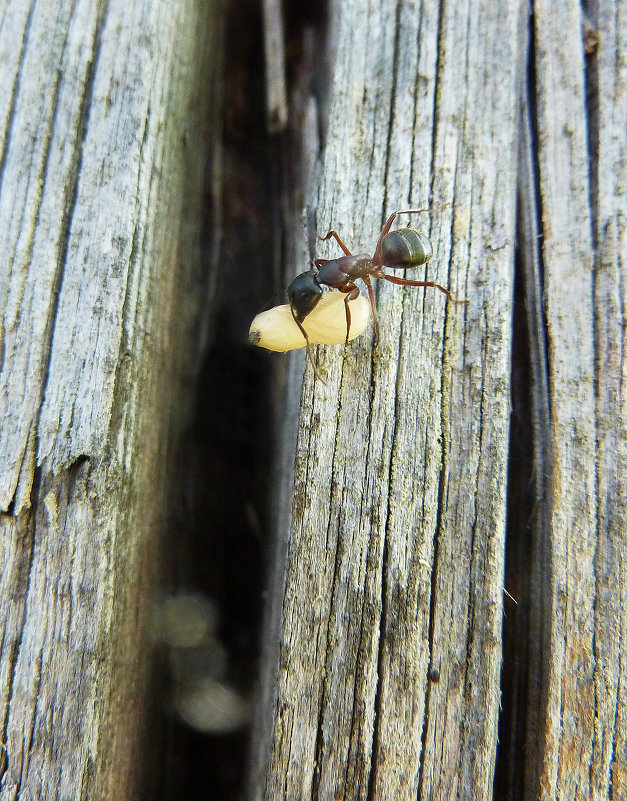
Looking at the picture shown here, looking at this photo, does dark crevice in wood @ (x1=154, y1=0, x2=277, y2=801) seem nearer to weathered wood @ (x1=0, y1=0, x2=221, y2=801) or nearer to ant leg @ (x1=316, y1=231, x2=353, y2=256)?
weathered wood @ (x1=0, y1=0, x2=221, y2=801)

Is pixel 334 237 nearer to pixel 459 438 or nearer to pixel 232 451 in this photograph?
pixel 459 438

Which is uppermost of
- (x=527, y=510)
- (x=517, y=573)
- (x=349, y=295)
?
(x=349, y=295)

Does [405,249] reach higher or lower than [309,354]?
higher

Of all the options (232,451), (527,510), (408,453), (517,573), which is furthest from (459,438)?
(232,451)

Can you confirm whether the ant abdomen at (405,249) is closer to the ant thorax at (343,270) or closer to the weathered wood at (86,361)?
the ant thorax at (343,270)

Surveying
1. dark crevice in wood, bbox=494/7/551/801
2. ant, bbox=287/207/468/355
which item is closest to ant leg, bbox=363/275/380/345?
ant, bbox=287/207/468/355

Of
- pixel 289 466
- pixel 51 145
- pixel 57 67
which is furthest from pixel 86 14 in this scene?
pixel 289 466

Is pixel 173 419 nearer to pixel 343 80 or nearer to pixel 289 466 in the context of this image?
pixel 289 466
